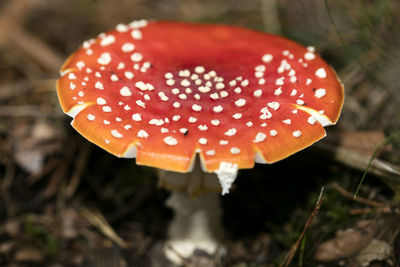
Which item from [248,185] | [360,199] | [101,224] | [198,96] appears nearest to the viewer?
[198,96]

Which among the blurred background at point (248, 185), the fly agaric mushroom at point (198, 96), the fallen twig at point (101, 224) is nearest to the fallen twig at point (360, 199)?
the blurred background at point (248, 185)

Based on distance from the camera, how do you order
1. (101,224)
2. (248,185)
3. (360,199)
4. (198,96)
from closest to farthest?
1. (198,96)
2. (360,199)
3. (101,224)
4. (248,185)

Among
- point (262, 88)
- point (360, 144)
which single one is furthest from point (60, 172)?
point (360, 144)

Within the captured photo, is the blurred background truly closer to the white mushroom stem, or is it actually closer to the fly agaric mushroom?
the white mushroom stem

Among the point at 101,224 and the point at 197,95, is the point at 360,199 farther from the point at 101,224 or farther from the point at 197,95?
the point at 101,224

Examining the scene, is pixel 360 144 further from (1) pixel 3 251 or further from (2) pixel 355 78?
(1) pixel 3 251

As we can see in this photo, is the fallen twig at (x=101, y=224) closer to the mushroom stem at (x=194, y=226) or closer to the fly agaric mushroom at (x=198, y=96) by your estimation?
the mushroom stem at (x=194, y=226)

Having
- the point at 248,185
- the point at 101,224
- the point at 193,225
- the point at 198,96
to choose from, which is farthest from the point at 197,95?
the point at 101,224

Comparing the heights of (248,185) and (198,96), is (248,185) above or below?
below
